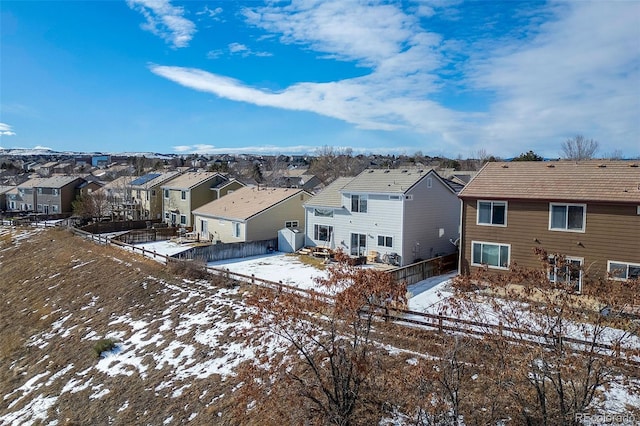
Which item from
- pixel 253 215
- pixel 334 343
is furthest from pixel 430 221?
pixel 334 343

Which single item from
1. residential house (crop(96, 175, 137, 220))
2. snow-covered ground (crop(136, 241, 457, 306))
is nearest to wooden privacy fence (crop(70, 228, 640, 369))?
snow-covered ground (crop(136, 241, 457, 306))

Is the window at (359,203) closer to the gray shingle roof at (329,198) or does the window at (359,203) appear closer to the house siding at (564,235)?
the gray shingle roof at (329,198)

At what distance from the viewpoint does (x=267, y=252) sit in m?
32.7

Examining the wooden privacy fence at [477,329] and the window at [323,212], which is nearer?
the wooden privacy fence at [477,329]

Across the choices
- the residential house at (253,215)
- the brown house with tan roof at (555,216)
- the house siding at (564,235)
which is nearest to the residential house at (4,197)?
the residential house at (253,215)

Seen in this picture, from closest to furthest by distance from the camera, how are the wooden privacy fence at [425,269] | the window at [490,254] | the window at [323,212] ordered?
1. the wooden privacy fence at [425,269]
2. the window at [490,254]
3. the window at [323,212]

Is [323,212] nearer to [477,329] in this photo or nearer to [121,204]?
[477,329]

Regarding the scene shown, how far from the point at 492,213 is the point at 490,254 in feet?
6.72

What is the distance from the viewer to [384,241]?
91.2 feet

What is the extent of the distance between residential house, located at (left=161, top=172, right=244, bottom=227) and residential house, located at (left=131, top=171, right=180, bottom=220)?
97.1 inches

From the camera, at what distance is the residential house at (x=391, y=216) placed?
2709cm

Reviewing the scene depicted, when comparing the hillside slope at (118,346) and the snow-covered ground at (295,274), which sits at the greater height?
the snow-covered ground at (295,274)

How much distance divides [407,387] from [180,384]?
8.13 m

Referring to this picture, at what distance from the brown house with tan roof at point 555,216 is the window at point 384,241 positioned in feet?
17.5
